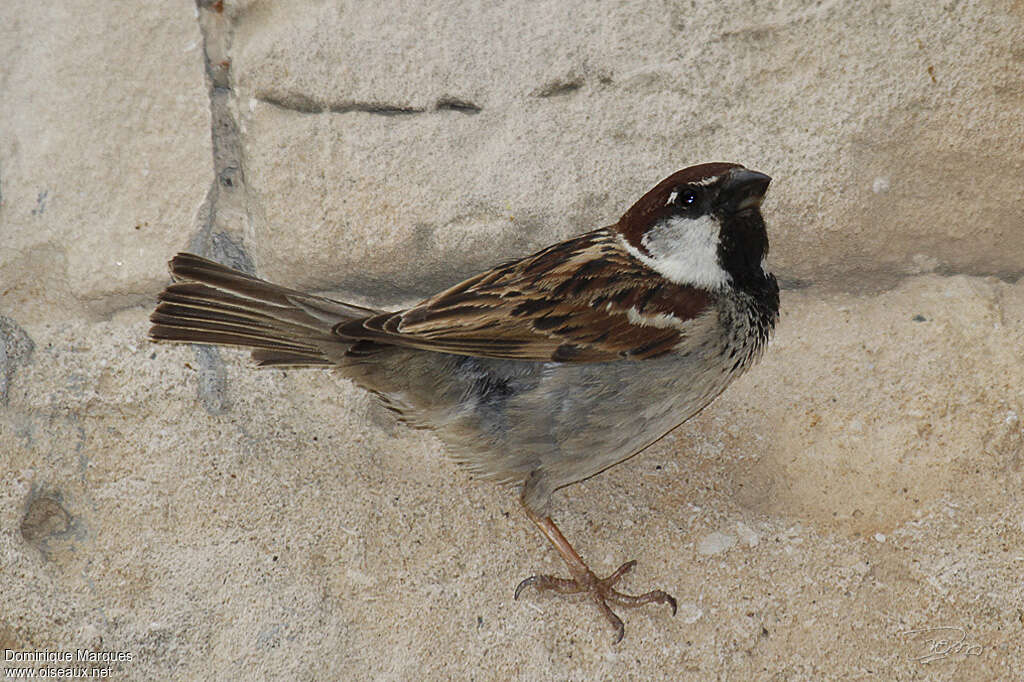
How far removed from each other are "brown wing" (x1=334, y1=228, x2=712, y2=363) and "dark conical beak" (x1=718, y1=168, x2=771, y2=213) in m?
0.24

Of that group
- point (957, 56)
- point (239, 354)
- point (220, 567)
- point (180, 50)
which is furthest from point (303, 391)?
point (957, 56)

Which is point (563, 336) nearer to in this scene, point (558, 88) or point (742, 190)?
point (742, 190)

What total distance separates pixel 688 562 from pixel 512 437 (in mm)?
554

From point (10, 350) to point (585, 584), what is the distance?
169 centimetres

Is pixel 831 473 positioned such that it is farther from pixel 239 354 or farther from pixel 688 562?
pixel 239 354

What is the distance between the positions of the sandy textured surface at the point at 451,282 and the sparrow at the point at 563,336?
22cm

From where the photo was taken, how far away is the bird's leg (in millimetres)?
2598

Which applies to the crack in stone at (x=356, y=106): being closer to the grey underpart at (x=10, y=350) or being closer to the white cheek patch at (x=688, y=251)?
the white cheek patch at (x=688, y=251)

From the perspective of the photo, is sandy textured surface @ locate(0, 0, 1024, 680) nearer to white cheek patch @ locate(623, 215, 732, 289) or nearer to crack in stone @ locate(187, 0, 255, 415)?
crack in stone @ locate(187, 0, 255, 415)

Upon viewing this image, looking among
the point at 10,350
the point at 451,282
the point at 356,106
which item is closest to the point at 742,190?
the point at 451,282

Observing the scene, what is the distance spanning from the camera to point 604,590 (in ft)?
8.68

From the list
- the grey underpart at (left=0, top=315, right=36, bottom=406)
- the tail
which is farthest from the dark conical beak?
the grey underpart at (left=0, top=315, right=36, bottom=406)

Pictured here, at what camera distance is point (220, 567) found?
2631 millimetres

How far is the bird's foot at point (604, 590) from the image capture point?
8.50 ft
